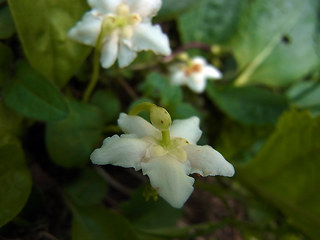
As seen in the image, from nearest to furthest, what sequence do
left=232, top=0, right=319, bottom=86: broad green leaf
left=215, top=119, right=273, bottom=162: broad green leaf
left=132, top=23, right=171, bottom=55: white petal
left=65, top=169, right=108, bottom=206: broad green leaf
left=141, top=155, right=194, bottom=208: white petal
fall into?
left=141, top=155, right=194, bottom=208: white petal
left=132, top=23, right=171, bottom=55: white petal
left=65, top=169, right=108, bottom=206: broad green leaf
left=215, top=119, right=273, bottom=162: broad green leaf
left=232, top=0, right=319, bottom=86: broad green leaf

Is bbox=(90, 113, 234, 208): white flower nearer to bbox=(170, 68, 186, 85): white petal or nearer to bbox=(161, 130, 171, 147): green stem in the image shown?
bbox=(161, 130, 171, 147): green stem

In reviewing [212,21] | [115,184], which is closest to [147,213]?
[115,184]

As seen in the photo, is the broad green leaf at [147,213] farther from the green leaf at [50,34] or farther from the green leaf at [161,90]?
the green leaf at [50,34]

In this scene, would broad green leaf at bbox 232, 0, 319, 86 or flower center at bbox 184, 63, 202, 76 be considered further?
broad green leaf at bbox 232, 0, 319, 86

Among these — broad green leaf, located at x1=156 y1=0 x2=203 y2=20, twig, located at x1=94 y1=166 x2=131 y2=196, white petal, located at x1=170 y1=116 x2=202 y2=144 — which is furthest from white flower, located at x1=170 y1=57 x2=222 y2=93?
white petal, located at x1=170 y1=116 x2=202 y2=144

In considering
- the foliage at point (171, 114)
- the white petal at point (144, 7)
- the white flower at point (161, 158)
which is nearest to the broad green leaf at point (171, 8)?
the foliage at point (171, 114)

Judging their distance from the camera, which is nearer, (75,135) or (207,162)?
(207,162)

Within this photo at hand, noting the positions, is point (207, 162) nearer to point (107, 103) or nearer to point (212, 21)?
point (107, 103)
